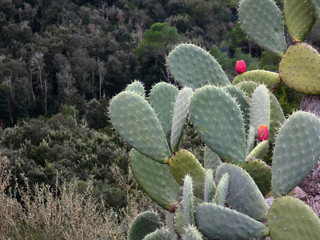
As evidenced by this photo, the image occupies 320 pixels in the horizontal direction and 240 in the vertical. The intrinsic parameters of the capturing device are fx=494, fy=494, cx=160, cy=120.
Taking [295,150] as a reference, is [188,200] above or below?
below

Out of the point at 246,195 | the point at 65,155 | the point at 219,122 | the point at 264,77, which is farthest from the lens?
the point at 65,155

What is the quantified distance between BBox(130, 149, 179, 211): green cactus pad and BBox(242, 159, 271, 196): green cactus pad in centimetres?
38

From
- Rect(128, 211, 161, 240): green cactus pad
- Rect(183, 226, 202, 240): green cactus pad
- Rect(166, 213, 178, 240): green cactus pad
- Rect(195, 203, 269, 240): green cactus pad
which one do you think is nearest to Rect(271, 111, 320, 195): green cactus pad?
Rect(195, 203, 269, 240): green cactus pad

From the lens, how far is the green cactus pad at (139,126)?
179 centimetres

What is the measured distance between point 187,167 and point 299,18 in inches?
37.3

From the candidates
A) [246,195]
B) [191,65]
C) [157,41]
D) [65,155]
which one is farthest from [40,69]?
[246,195]

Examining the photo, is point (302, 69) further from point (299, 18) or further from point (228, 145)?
point (228, 145)

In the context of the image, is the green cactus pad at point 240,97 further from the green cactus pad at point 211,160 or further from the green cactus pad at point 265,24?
the green cactus pad at point 265,24

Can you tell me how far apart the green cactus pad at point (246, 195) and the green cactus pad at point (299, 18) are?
0.91m

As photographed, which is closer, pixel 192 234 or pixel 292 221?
pixel 192 234

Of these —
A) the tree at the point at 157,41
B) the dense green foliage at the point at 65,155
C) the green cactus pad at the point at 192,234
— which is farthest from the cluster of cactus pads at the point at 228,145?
the tree at the point at 157,41

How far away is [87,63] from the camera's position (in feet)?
75.0

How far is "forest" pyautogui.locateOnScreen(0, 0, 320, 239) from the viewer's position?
10.6 metres

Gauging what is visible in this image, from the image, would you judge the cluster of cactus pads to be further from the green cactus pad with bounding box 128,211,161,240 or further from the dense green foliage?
the dense green foliage
